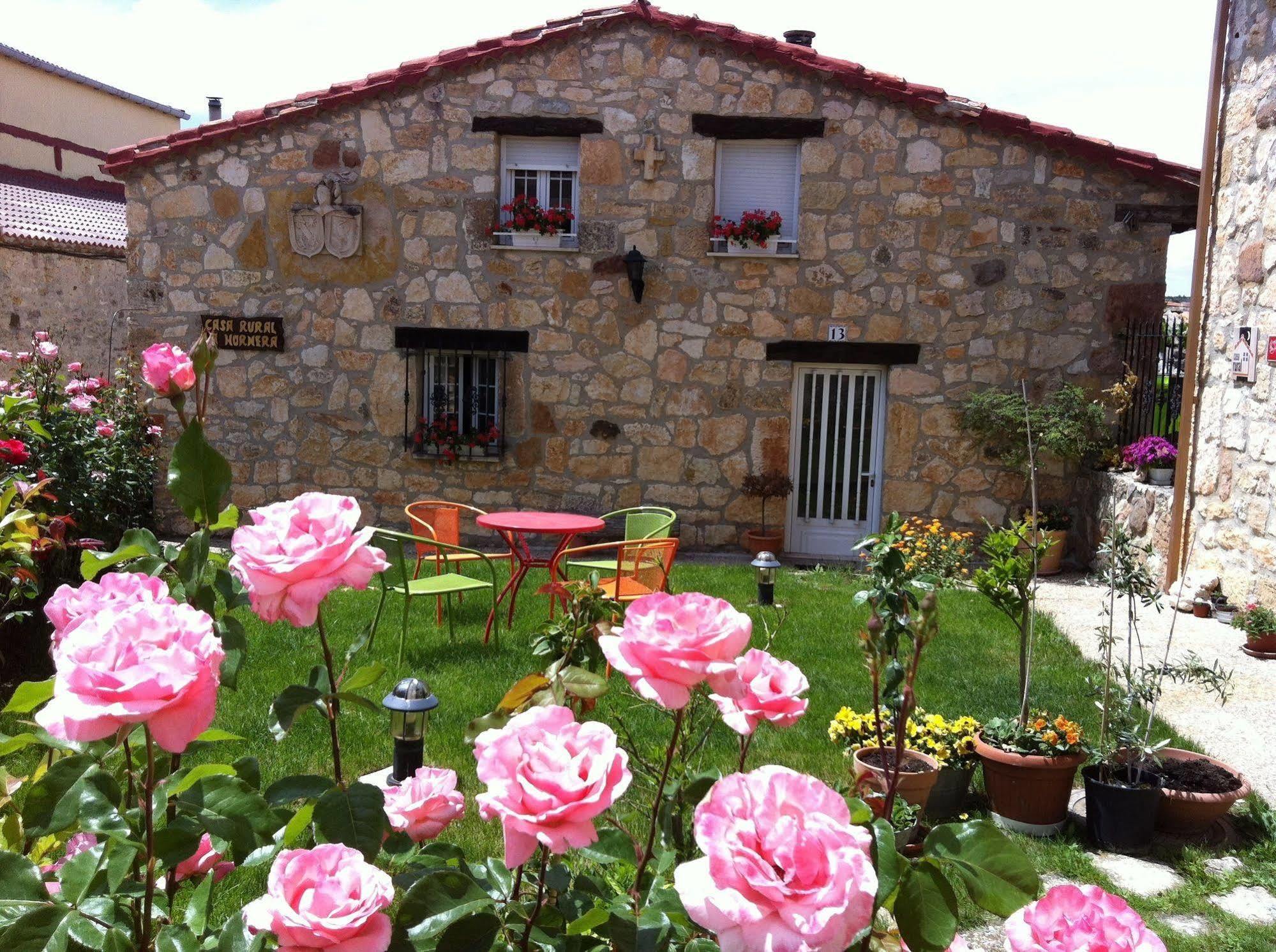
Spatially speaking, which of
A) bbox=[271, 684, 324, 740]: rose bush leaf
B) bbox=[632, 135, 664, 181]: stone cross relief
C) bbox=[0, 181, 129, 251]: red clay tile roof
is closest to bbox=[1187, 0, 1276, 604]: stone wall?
bbox=[632, 135, 664, 181]: stone cross relief

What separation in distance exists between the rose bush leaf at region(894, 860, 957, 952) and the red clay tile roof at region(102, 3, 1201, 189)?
27.8 ft

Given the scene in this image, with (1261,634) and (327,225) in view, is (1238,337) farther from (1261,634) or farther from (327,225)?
(327,225)

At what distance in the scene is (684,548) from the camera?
9328 millimetres

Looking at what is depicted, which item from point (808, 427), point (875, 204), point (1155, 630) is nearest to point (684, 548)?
point (808, 427)

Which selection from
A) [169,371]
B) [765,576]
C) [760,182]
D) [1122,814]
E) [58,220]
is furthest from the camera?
[58,220]

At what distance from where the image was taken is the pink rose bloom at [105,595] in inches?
44.1

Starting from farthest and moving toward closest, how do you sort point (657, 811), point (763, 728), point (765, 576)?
1. point (765, 576)
2. point (763, 728)
3. point (657, 811)

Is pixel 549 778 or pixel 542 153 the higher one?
pixel 542 153

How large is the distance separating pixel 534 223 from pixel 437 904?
8.35 meters

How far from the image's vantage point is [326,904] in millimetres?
1011

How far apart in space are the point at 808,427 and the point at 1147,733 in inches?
228

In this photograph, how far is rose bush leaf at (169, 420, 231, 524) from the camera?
138 centimetres

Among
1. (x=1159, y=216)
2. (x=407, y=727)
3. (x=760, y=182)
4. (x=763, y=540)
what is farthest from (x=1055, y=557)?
(x=407, y=727)

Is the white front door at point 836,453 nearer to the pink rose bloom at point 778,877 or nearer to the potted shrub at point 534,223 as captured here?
the potted shrub at point 534,223
